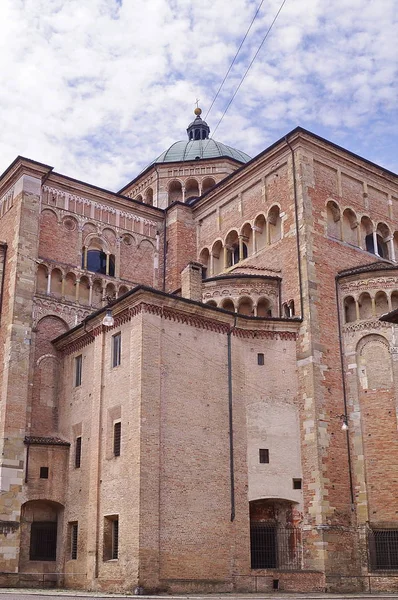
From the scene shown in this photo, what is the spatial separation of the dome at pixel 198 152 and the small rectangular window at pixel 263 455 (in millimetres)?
21930

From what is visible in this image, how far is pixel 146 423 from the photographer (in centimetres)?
2520

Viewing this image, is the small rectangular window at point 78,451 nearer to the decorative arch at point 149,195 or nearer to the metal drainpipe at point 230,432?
the metal drainpipe at point 230,432

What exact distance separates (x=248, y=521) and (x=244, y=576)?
1.92 meters

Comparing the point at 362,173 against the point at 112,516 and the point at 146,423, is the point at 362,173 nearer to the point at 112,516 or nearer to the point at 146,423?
the point at 146,423

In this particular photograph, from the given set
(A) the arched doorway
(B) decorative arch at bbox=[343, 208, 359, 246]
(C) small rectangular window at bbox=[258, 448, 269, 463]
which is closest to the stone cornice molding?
(C) small rectangular window at bbox=[258, 448, 269, 463]

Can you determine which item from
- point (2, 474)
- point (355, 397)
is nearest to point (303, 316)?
point (355, 397)

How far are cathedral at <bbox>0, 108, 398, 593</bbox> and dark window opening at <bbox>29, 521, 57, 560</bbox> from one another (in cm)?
6

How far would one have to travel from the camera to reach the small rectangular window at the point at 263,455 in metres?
27.8

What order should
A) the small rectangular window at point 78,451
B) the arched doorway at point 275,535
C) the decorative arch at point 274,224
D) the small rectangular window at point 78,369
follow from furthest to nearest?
the decorative arch at point 274,224
the small rectangular window at point 78,369
the small rectangular window at point 78,451
the arched doorway at point 275,535

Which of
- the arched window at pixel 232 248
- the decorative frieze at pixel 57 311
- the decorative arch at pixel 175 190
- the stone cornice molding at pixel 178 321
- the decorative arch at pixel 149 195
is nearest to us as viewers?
the stone cornice molding at pixel 178 321

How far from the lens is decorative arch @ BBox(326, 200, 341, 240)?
32062 mm

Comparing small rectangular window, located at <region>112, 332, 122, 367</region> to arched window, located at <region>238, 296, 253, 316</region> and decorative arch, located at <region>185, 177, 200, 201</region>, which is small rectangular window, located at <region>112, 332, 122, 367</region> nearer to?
arched window, located at <region>238, 296, 253, 316</region>

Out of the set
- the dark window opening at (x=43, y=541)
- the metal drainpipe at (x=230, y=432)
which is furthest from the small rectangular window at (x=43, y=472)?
the metal drainpipe at (x=230, y=432)

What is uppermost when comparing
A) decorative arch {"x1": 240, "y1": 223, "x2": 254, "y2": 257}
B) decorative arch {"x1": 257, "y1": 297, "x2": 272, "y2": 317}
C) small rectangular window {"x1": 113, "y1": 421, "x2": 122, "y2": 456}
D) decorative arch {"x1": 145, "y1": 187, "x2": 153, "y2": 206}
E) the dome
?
the dome
